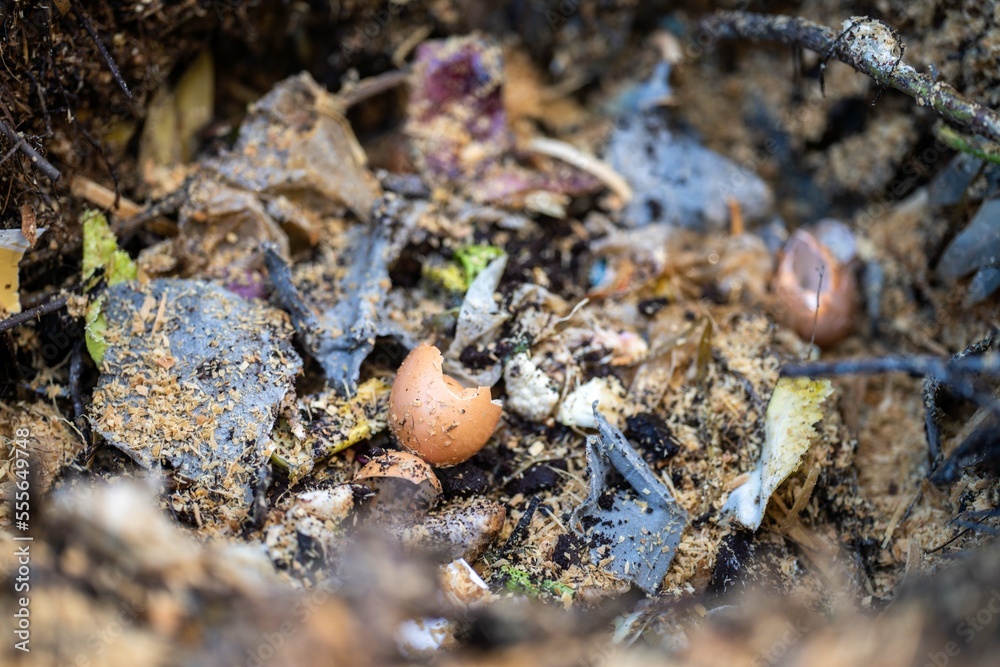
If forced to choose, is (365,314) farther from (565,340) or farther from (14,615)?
(14,615)

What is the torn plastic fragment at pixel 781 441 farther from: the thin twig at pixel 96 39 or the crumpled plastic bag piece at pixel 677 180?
the thin twig at pixel 96 39

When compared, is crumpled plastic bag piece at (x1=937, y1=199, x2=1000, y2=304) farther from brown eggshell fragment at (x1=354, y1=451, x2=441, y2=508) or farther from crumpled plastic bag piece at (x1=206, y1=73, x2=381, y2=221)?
crumpled plastic bag piece at (x1=206, y1=73, x2=381, y2=221)

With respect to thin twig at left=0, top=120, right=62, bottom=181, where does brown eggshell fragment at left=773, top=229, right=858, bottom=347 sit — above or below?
below

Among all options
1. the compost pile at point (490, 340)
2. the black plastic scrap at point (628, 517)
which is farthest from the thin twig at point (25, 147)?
the black plastic scrap at point (628, 517)

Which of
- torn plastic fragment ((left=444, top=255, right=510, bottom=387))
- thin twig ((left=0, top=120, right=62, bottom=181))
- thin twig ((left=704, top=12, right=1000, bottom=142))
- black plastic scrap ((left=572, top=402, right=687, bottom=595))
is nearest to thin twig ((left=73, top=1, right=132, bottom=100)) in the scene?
thin twig ((left=0, top=120, right=62, bottom=181))

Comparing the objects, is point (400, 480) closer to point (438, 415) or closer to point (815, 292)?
point (438, 415)

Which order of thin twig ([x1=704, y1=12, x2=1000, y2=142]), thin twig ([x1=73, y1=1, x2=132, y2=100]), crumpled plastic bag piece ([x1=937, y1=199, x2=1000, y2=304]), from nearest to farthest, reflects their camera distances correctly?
thin twig ([x1=704, y1=12, x2=1000, y2=142])
thin twig ([x1=73, y1=1, x2=132, y2=100])
crumpled plastic bag piece ([x1=937, y1=199, x2=1000, y2=304])

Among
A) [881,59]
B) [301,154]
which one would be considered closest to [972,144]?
[881,59]
